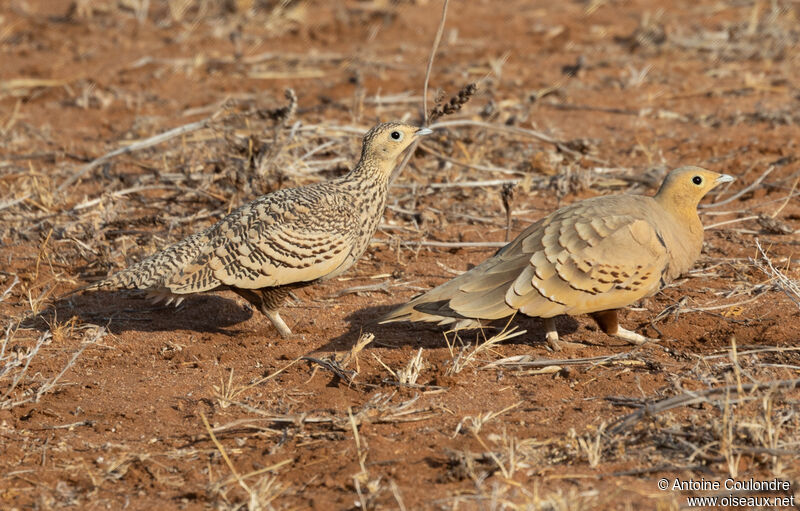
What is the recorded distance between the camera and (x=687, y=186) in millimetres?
5398

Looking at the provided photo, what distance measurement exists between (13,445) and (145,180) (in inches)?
163

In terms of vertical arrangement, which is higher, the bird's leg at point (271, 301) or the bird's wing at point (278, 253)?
the bird's wing at point (278, 253)

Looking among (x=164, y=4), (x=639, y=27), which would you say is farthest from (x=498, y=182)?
(x=164, y=4)

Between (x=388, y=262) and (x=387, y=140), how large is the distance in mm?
1292

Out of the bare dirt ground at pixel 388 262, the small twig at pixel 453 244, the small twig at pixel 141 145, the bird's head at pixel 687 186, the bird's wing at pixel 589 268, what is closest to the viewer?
the bare dirt ground at pixel 388 262

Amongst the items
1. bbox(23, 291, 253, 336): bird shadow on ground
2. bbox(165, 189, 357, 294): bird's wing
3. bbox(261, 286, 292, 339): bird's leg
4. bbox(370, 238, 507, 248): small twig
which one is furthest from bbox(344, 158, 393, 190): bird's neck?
bbox(23, 291, 253, 336): bird shadow on ground

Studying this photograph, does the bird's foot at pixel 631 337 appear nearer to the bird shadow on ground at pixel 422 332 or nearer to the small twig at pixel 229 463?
the bird shadow on ground at pixel 422 332

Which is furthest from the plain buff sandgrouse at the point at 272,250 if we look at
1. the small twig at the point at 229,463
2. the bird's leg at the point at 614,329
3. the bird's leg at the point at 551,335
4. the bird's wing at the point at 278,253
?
the bird's leg at the point at 614,329

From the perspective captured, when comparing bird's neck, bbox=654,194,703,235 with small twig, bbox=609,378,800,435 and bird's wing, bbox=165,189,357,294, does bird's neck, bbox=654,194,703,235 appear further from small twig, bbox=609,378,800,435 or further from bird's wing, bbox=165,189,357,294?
bird's wing, bbox=165,189,357,294

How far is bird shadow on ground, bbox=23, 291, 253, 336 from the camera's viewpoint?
5906mm

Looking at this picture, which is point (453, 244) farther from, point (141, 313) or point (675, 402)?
point (675, 402)

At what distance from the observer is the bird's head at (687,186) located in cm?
538

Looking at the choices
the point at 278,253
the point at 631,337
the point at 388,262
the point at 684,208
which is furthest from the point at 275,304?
the point at 684,208

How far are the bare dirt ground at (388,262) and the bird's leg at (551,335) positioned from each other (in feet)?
0.28
